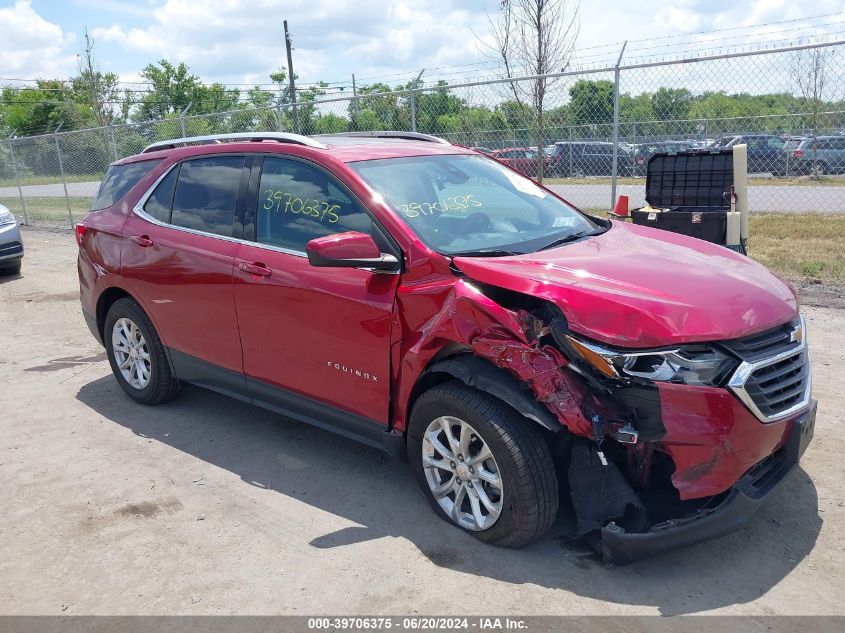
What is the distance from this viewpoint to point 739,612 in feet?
9.48

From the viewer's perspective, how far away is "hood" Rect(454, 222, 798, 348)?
2.95 m

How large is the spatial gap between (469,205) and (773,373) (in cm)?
179

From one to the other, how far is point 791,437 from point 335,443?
264 cm

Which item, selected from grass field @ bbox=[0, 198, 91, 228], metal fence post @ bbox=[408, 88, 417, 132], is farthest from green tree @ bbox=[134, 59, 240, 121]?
metal fence post @ bbox=[408, 88, 417, 132]

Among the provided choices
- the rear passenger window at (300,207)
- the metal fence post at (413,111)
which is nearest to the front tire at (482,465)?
the rear passenger window at (300,207)

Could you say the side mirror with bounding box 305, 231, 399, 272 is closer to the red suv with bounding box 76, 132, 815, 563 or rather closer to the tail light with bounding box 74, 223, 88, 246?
the red suv with bounding box 76, 132, 815, 563

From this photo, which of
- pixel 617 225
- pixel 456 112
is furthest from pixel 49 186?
pixel 617 225

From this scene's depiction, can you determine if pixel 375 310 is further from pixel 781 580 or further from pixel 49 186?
pixel 49 186

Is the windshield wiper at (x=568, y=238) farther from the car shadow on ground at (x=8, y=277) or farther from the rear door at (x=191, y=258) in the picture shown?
the car shadow on ground at (x=8, y=277)

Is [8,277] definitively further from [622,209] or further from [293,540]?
[293,540]

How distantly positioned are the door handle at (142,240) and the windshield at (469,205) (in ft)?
5.86

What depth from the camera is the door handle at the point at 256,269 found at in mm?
4137

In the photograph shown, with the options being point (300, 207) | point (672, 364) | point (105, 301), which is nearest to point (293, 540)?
point (300, 207)

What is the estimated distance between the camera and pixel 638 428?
2.96 m
